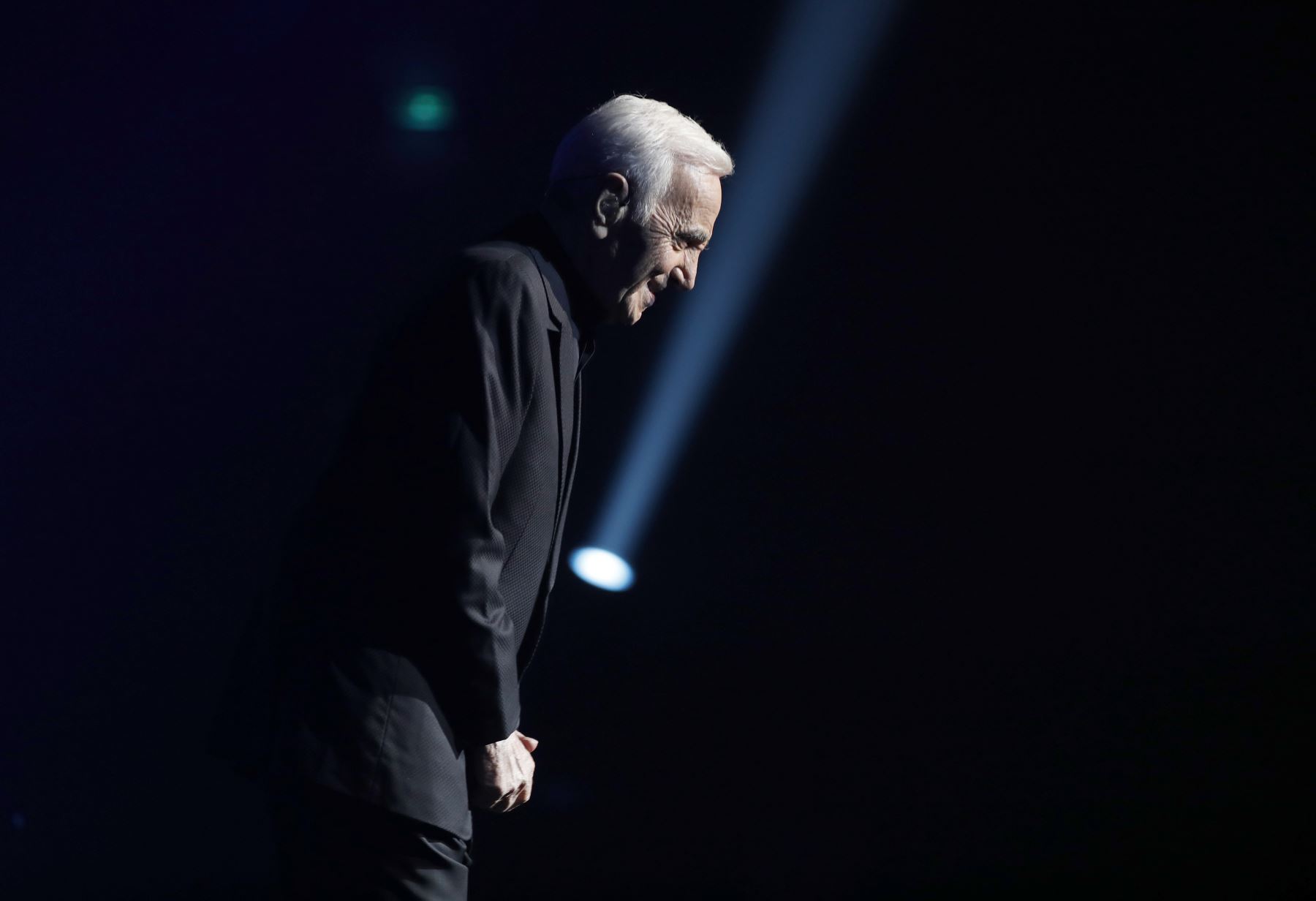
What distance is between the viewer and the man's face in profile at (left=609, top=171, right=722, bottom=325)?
135 centimetres

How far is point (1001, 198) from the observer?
2875 mm

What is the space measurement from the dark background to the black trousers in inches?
68.9

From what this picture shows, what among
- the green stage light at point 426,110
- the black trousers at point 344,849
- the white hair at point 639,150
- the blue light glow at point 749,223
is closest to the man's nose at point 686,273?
the white hair at point 639,150

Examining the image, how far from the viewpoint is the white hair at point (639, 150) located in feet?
4.37

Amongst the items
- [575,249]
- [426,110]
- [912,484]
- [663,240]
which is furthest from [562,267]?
[912,484]

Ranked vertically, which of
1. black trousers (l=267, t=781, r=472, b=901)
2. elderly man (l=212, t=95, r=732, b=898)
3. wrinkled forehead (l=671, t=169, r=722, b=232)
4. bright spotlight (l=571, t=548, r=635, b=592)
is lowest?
bright spotlight (l=571, t=548, r=635, b=592)

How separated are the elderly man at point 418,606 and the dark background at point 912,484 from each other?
5.19 ft

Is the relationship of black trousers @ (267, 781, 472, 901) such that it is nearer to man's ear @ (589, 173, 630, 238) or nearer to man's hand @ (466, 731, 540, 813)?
man's hand @ (466, 731, 540, 813)

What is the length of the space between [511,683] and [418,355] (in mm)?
391

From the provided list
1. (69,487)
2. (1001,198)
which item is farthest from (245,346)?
(1001,198)

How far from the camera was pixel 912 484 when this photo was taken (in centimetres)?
289

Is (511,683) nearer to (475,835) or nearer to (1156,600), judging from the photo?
(475,835)

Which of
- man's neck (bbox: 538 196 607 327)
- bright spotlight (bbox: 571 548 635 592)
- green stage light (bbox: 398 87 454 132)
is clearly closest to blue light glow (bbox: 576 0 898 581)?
bright spotlight (bbox: 571 548 635 592)

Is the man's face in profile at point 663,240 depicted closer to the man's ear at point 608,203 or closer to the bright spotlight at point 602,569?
the man's ear at point 608,203
